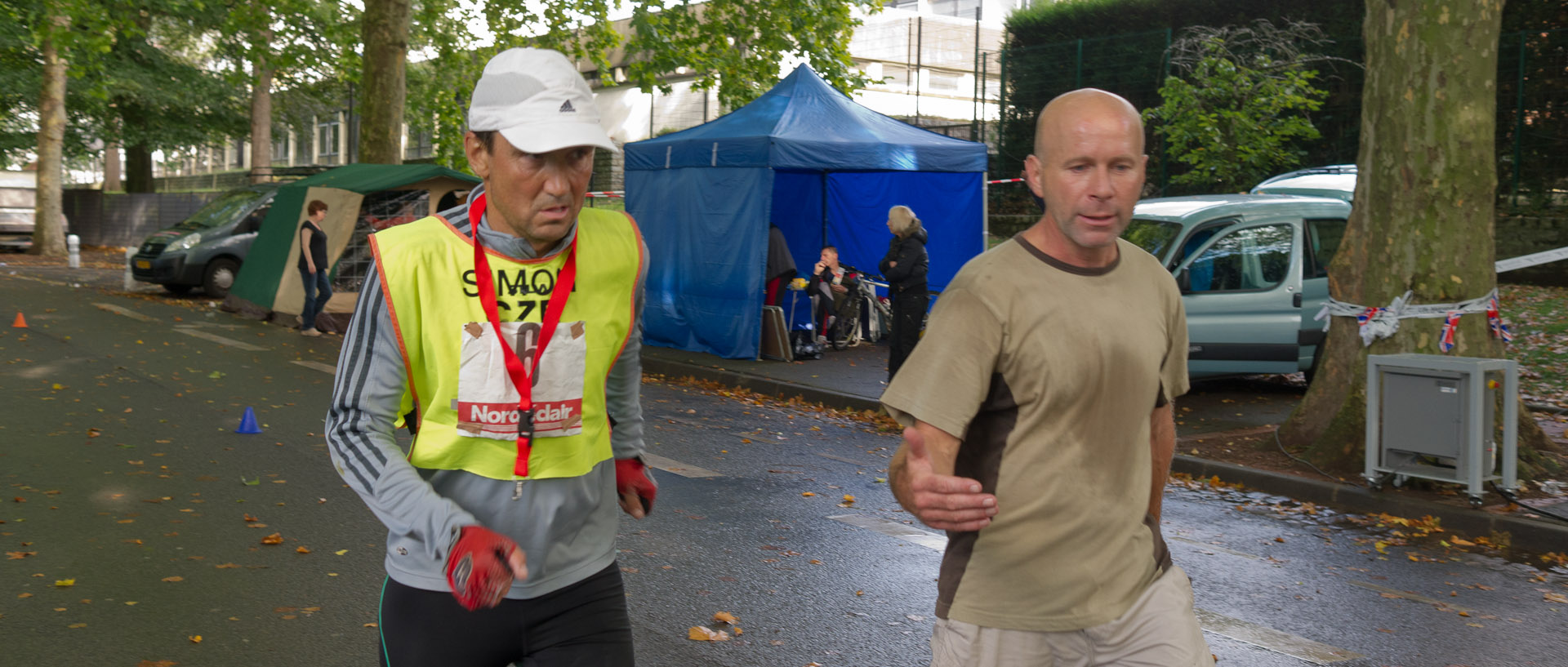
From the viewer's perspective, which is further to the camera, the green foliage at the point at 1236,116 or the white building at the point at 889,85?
the white building at the point at 889,85

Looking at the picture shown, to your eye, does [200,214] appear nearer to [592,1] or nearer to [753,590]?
[592,1]

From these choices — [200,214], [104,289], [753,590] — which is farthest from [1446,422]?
[104,289]

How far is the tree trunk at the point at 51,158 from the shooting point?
33.5 meters

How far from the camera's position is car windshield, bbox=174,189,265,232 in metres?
22.5

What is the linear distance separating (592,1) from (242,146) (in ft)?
202

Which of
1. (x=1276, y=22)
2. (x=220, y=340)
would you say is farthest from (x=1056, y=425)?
(x=1276, y=22)

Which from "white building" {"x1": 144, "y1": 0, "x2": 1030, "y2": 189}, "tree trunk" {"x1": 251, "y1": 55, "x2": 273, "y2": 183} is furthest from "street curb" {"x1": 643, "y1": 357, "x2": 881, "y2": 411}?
"tree trunk" {"x1": 251, "y1": 55, "x2": 273, "y2": 183}

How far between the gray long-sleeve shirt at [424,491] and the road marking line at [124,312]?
17459 millimetres

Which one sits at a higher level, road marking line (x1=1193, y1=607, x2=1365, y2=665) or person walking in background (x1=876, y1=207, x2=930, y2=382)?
person walking in background (x1=876, y1=207, x2=930, y2=382)

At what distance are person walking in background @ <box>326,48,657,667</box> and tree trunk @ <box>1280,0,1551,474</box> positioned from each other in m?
7.53

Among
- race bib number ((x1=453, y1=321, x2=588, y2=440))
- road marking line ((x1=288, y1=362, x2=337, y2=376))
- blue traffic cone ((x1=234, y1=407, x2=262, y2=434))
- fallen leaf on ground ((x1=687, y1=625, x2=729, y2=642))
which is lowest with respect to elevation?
fallen leaf on ground ((x1=687, y1=625, x2=729, y2=642))

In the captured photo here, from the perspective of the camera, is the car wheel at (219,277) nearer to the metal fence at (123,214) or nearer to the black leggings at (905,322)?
the black leggings at (905,322)

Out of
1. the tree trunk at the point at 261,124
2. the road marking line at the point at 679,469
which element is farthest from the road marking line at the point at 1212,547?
the tree trunk at the point at 261,124

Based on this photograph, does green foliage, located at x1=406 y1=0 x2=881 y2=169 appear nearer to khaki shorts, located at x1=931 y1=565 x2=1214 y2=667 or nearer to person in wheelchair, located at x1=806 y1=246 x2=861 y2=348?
person in wheelchair, located at x1=806 y1=246 x2=861 y2=348
